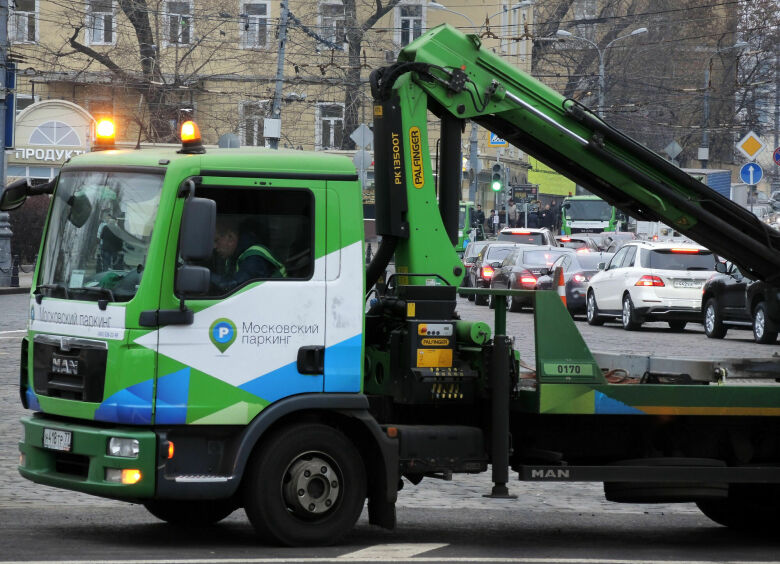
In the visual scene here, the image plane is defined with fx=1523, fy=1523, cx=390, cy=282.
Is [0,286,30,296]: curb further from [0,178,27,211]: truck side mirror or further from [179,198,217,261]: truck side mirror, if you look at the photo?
[179,198,217,261]: truck side mirror

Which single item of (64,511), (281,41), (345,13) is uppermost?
(345,13)

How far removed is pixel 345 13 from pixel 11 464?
160 feet

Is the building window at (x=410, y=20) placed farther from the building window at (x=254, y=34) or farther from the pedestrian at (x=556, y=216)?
the pedestrian at (x=556, y=216)

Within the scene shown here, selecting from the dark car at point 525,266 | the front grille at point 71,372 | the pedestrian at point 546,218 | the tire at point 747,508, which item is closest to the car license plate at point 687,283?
the dark car at point 525,266

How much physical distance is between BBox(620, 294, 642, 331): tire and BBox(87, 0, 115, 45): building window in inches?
1204

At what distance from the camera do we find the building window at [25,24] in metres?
56.0

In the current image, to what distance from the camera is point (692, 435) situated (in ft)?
29.3

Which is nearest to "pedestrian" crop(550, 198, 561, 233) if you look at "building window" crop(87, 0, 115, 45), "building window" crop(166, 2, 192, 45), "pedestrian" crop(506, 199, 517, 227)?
"pedestrian" crop(506, 199, 517, 227)

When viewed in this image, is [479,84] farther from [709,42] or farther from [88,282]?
[709,42]

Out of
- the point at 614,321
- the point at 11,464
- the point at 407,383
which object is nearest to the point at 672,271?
the point at 614,321

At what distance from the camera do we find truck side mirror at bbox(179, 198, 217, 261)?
7668mm

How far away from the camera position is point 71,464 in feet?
26.6

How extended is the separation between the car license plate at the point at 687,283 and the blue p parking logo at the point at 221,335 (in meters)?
20.2

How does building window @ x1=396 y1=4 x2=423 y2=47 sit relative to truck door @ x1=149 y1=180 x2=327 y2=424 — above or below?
above
